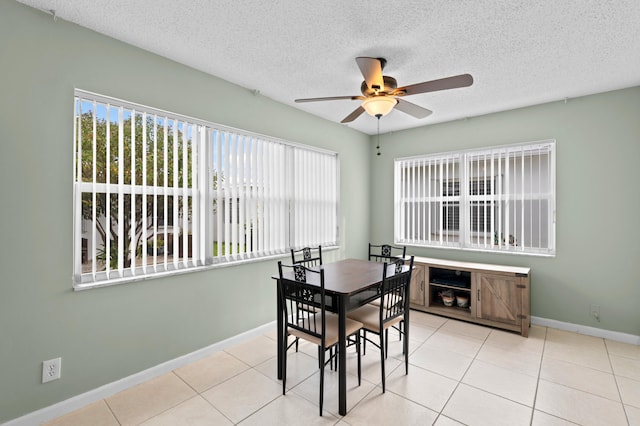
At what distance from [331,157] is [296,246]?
1.47 meters

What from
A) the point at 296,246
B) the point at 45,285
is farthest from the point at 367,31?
the point at 45,285

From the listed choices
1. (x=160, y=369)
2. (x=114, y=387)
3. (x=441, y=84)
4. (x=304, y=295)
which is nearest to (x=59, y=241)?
(x=114, y=387)

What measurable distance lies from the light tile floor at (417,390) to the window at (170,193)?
96cm

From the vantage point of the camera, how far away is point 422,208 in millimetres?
4734

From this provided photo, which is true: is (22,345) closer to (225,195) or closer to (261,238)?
(225,195)

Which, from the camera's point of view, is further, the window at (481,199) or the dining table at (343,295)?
the window at (481,199)

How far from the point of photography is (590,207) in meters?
3.41

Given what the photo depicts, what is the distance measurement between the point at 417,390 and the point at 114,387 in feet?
7.68

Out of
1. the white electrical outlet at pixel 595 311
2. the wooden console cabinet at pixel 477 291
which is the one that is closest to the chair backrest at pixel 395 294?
the wooden console cabinet at pixel 477 291

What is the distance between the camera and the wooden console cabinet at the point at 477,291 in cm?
342

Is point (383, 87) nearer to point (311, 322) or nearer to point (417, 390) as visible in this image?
point (311, 322)

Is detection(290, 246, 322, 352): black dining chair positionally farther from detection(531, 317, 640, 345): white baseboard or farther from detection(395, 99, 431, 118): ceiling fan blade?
detection(531, 317, 640, 345): white baseboard

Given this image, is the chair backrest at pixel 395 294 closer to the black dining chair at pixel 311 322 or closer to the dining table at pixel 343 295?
the dining table at pixel 343 295

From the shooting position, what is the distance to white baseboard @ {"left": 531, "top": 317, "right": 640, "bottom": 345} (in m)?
3.20
